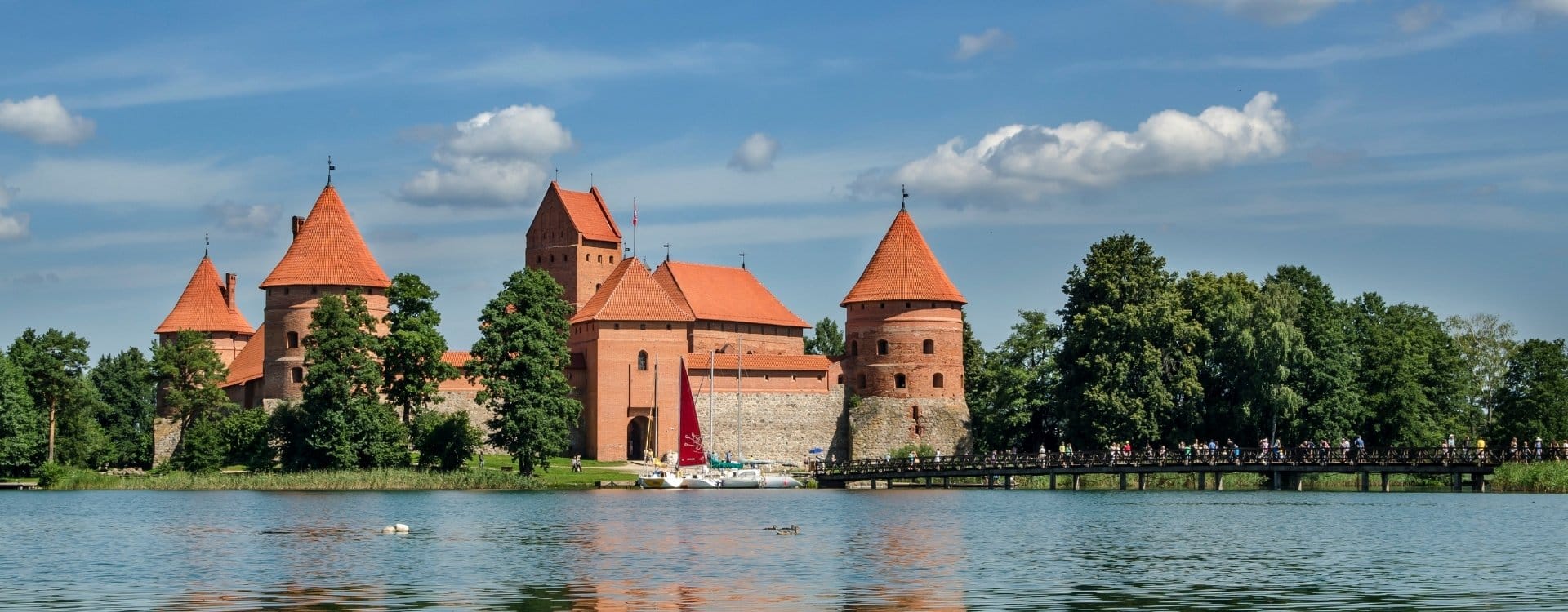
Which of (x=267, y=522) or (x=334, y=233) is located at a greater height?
(x=334, y=233)

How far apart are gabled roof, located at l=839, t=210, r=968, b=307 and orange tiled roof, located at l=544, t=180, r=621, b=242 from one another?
14.0 metres

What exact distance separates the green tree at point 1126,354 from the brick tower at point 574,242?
77.8 ft

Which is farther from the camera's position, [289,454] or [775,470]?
[775,470]

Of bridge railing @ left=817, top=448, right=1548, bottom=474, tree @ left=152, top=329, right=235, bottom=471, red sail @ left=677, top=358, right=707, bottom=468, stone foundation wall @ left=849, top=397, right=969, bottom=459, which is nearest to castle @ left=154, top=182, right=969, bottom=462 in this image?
stone foundation wall @ left=849, top=397, right=969, bottom=459

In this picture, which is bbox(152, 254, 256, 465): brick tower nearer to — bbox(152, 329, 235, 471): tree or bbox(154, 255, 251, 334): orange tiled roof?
bbox(154, 255, 251, 334): orange tiled roof

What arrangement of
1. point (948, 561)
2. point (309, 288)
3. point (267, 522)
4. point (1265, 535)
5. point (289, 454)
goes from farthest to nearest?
point (309, 288) < point (289, 454) < point (267, 522) < point (1265, 535) < point (948, 561)

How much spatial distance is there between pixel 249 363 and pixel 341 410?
1514 centimetres

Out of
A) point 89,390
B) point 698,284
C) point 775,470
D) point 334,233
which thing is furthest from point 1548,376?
point 89,390

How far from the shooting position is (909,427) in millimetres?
63938

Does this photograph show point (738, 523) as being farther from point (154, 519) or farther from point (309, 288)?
point (309, 288)

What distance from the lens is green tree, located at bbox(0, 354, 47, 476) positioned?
53.0m

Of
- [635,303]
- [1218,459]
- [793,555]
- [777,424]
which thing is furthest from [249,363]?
[793,555]

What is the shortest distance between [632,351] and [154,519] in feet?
91.3

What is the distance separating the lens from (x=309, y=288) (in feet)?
191
